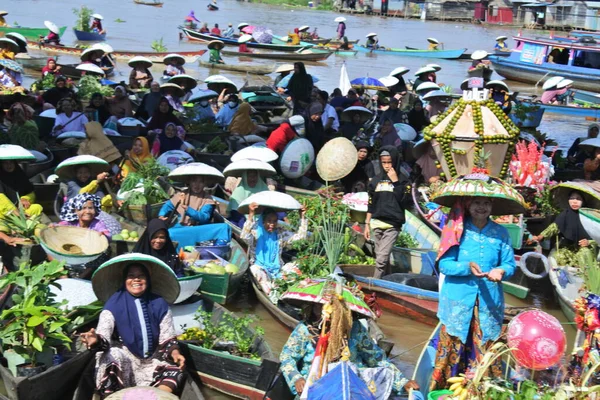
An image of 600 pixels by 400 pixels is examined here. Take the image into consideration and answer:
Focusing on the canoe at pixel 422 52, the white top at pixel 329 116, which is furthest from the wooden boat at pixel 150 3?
the white top at pixel 329 116

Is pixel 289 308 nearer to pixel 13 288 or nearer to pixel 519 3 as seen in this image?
pixel 13 288

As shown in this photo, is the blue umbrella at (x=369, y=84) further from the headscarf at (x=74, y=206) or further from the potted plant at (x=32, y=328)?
the potted plant at (x=32, y=328)

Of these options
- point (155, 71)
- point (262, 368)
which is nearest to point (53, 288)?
point (262, 368)

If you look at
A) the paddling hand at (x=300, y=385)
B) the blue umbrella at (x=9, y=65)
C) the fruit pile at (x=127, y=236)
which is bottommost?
the fruit pile at (x=127, y=236)

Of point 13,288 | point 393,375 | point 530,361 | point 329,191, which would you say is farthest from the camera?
point 329,191

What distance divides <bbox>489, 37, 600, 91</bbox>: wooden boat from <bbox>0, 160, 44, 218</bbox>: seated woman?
18387 mm

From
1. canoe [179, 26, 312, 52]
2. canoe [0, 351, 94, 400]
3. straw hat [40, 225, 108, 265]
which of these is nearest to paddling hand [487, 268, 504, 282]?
Answer: canoe [0, 351, 94, 400]

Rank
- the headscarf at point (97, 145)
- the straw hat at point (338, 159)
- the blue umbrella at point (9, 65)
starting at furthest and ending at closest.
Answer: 1. the blue umbrella at point (9, 65)
2. the headscarf at point (97, 145)
3. the straw hat at point (338, 159)

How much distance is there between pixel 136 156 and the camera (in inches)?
384

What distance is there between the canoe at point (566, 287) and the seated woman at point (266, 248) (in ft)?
8.36

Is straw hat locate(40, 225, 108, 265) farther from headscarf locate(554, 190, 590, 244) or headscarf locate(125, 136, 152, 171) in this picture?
headscarf locate(554, 190, 590, 244)

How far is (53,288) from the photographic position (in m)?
6.15

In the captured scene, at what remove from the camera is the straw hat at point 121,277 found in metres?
4.95

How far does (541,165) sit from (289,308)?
434 cm
